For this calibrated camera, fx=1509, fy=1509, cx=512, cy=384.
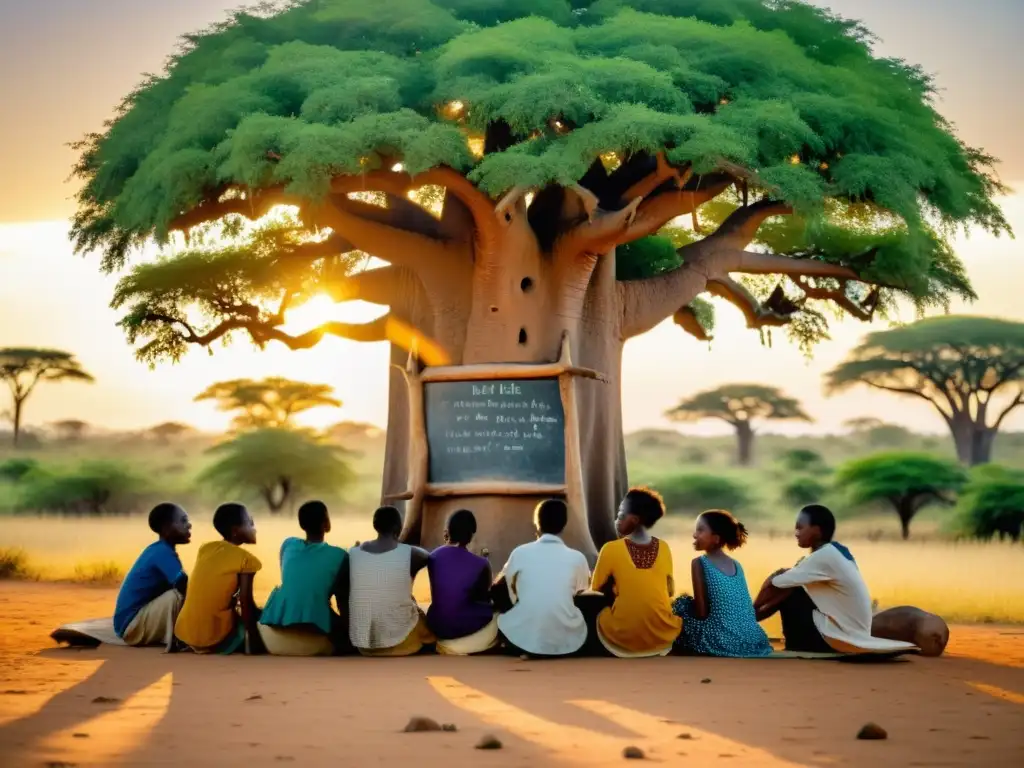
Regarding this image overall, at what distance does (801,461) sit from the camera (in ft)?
160

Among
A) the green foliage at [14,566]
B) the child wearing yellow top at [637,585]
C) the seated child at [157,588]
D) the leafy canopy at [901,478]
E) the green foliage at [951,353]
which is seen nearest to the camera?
the child wearing yellow top at [637,585]

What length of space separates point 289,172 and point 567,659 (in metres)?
5.07

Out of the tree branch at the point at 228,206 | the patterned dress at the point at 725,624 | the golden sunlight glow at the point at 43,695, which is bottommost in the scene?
the golden sunlight glow at the point at 43,695

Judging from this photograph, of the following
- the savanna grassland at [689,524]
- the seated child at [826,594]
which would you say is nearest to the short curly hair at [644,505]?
the seated child at [826,594]

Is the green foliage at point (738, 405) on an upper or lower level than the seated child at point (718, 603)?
upper

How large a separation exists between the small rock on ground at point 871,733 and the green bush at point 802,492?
113 ft

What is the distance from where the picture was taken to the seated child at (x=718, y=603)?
9219mm

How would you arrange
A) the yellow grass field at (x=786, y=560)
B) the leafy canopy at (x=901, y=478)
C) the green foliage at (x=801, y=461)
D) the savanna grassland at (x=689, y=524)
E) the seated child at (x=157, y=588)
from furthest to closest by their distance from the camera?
the green foliage at (x=801, y=461), the leafy canopy at (x=901, y=478), the savanna grassland at (x=689, y=524), the yellow grass field at (x=786, y=560), the seated child at (x=157, y=588)

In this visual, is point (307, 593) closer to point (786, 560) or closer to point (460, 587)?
point (460, 587)

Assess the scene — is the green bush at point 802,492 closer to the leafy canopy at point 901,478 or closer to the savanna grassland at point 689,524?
the savanna grassland at point 689,524

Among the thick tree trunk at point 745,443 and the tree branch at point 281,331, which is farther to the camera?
the thick tree trunk at point 745,443

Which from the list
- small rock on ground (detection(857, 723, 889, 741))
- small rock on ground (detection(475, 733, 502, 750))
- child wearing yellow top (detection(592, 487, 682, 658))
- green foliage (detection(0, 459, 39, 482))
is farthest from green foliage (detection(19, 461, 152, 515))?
small rock on ground (detection(857, 723, 889, 741))

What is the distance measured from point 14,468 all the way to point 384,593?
38159 millimetres

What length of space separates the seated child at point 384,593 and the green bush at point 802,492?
31.7 metres
